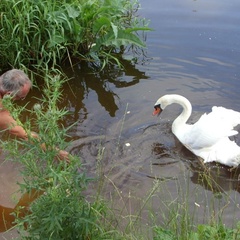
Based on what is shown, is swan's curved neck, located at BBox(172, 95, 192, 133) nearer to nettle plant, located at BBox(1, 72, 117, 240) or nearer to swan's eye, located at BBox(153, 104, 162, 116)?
swan's eye, located at BBox(153, 104, 162, 116)

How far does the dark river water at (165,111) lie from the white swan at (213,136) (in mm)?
125

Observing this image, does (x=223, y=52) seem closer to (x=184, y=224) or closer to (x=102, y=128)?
(x=102, y=128)

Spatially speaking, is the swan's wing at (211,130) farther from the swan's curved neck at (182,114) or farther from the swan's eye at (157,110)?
the swan's eye at (157,110)

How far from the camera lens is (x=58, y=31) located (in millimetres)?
5961

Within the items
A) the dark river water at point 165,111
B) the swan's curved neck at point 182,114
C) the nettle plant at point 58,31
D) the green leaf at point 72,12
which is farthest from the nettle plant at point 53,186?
the green leaf at point 72,12

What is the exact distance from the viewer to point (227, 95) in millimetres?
6070

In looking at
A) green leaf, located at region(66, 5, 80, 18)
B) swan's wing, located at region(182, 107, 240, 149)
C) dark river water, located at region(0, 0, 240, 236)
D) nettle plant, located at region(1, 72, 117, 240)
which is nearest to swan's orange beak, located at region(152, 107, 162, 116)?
dark river water, located at region(0, 0, 240, 236)

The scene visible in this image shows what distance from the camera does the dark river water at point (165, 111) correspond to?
433 centimetres

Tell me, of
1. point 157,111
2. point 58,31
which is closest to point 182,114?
point 157,111

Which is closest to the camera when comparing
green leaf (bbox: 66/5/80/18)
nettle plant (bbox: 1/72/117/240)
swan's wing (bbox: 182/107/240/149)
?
nettle plant (bbox: 1/72/117/240)

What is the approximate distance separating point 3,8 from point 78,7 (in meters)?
0.95

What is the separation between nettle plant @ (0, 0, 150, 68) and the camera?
5.80 metres

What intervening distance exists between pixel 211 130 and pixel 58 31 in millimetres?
2327

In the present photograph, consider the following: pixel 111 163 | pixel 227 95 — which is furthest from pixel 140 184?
pixel 227 95
